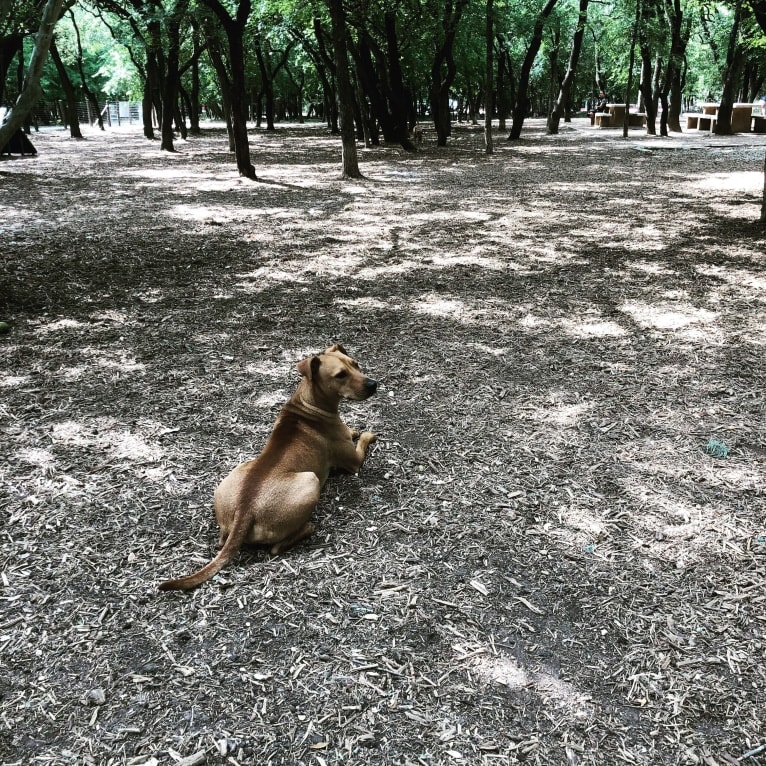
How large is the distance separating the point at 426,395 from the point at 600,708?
2.82 meters

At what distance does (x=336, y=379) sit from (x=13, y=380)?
3144mm

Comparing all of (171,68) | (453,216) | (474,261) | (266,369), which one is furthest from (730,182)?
(171,68)

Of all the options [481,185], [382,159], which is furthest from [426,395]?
[382,159]

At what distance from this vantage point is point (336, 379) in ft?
11.7

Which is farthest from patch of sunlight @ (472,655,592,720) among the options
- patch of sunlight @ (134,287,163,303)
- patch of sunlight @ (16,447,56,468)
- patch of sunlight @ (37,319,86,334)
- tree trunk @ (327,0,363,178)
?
tree trunk @ (327,0,363,178)

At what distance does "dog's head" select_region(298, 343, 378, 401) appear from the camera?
3.56m

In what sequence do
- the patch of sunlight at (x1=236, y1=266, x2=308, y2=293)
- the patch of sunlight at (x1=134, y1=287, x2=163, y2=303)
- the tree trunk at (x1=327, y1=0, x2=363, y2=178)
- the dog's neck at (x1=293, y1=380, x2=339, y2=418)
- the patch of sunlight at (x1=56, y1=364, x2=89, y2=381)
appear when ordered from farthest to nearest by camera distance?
the tree trunk at (x1=327, y1=0, x2=363, y2=178) → the patch of sunlight at (x1=236, y1=266, x2=308, y2=293) → the patch of sunlight at (x1=134, y1=287, x2=163, y2=303) → the patch of sunlight at (x1=56, y1=364, x2=89, y2=381) → the dog's neck at (x1=293, y1=380, x2=339, y2=418)

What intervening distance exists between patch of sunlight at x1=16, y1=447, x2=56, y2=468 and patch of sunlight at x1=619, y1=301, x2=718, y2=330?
514 cm

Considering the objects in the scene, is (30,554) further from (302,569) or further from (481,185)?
(481,185)

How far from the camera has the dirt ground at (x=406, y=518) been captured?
7.78ft

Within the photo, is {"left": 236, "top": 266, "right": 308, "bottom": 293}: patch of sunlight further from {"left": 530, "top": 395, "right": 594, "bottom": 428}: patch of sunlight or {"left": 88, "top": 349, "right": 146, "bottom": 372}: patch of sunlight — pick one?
{"left": 530, "top": 395, "right": 594, "bottom": 428}: patch of sunlight

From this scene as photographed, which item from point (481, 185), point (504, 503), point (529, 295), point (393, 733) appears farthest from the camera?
point (481, 185)

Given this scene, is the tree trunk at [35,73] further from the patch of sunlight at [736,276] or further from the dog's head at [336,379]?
the patch of sunlight at [736,276]

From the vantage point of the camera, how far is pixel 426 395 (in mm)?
4934
